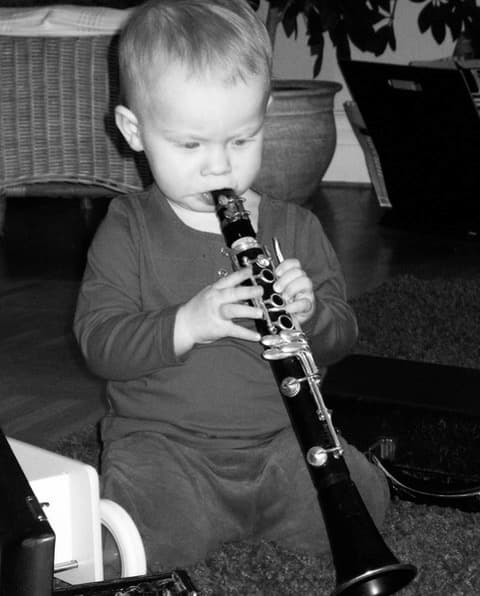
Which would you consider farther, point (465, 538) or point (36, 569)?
point (465, 538)

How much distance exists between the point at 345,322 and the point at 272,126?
1.81m

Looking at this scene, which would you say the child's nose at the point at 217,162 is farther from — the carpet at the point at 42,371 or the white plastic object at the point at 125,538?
the carpet at the point at 42,371

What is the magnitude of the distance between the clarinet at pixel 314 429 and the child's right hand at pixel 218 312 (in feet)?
0.04

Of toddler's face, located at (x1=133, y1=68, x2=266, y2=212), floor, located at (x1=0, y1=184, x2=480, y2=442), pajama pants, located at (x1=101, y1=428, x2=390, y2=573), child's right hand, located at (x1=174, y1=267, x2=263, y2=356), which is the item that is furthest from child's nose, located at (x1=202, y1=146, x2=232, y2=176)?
floor, located at (x1=0, y1=184, x2=480, y2=442)

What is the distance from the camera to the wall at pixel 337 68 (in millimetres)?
3516

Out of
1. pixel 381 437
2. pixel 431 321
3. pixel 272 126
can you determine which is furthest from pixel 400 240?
pixel 381 437

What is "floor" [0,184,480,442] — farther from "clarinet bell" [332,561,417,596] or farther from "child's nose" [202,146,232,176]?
"clarinet bell" [332,561,417,596]

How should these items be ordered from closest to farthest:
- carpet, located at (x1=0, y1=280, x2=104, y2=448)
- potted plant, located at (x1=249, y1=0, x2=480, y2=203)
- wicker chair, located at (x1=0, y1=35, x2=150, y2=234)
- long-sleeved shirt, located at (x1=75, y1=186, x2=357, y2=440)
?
long-sleeved shirt, located at (x1=75, y1=186, x2=357, y2=440) < carpet, located at (x1=0, y1=280, x2=104, y2=448) < wicker chair, located at (x1=0, y1=35, x2=150, y2=234) < potted plant, located at (x1=249, y1=0, x2=480, y2=203)

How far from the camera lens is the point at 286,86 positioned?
9.66ft

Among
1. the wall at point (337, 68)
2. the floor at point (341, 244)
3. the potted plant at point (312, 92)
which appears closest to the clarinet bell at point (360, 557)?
the floor at point (341, 244)

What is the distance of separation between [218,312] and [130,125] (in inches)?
9.0

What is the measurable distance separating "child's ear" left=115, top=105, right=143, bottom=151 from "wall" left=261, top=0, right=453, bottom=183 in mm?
2627

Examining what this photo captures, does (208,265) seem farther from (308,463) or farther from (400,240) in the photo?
(400,240)

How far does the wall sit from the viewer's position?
11.5ft
